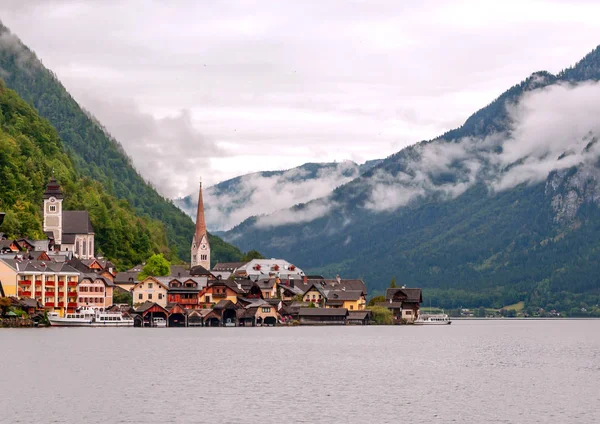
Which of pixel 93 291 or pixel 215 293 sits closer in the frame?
pixel 93 291

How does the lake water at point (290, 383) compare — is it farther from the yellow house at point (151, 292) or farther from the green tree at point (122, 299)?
the green tree at point (122, 299)

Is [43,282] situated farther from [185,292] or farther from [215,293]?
[215,293]

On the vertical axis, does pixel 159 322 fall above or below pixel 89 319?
below

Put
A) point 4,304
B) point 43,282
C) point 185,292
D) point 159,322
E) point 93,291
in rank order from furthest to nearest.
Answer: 1. point 185,292
2. point 159,322
3. point 93,291
4. point 43,282
5. point 4,304

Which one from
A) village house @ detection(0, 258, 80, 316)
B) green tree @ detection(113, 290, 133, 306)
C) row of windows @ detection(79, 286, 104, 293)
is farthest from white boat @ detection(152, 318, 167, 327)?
village house @ detection(0, 258, 80, 316)

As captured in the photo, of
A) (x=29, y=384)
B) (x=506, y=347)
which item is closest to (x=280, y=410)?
(x=29, y=384)

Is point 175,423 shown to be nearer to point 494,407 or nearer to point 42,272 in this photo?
point 494,407

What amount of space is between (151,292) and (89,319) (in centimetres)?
1984

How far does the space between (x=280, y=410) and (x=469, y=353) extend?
56022mm

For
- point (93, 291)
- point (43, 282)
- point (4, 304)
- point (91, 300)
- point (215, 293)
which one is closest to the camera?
point (4, 304)

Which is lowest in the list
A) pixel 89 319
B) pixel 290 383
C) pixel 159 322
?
pixel 290 383

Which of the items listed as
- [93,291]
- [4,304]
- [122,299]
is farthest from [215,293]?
[4,304]

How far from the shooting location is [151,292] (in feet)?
638

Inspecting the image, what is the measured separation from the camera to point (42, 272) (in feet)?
563
